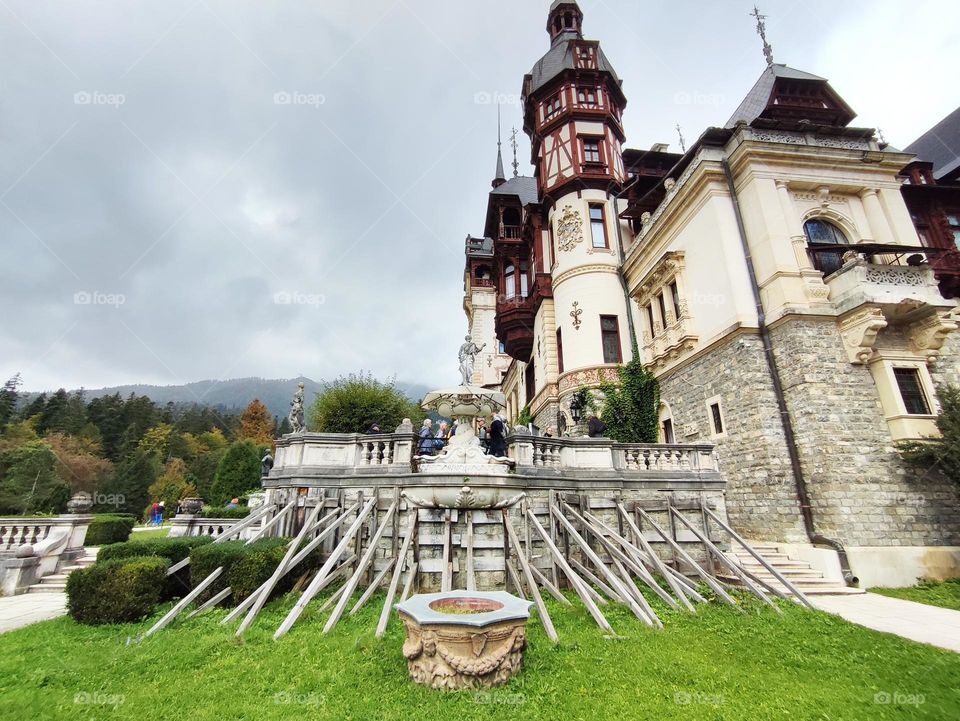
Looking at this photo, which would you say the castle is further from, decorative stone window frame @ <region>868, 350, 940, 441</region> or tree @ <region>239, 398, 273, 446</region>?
tree @ <region>239, 398, 273, 446</region>

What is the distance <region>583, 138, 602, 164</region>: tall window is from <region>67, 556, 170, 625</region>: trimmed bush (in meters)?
24.9

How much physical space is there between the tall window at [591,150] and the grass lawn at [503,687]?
2270 centimetres

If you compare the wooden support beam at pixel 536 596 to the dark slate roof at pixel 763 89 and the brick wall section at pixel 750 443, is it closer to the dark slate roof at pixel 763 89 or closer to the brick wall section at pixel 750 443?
the brick wall section at pixel 750 443

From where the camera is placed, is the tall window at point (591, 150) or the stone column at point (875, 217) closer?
the stone column at point (875, 217)

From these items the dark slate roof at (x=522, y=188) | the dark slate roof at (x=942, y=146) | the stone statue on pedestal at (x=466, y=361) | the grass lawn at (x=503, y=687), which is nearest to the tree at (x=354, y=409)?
the stone statue on pedestal at (x=466, y=361)

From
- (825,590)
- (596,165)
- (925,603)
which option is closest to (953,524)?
(925,603)

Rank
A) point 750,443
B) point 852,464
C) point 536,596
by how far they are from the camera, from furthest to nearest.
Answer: point 750,443 → point 852,464 → point 536,596

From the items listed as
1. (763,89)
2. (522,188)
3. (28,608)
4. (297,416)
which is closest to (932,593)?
(297,416)

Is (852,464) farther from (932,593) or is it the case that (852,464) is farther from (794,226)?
(794,226)

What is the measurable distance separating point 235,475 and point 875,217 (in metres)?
41.9

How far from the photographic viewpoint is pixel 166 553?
29.6 ft

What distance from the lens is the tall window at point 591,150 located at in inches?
921

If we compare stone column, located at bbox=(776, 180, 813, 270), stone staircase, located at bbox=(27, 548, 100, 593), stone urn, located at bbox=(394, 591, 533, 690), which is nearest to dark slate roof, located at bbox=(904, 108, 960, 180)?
stone column, located at bbox=(776, 180, 813, 270)

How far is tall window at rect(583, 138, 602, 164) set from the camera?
23.4m
